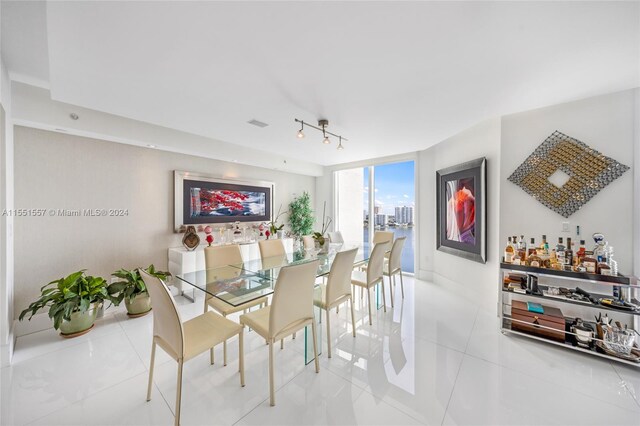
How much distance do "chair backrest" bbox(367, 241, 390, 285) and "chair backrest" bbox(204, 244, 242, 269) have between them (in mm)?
1681

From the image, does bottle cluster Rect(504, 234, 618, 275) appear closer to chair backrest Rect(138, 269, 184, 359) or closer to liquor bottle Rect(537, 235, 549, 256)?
liquor bottle Rect(537, 235, 549, 256)

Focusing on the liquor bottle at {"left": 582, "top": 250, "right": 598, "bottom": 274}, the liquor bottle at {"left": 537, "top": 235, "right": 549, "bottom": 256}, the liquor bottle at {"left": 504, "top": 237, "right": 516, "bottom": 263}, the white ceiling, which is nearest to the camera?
the white ceiling

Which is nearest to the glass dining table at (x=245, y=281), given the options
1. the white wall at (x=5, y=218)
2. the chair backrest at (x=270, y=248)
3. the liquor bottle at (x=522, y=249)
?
the chair backrest at (x=270, y=248)

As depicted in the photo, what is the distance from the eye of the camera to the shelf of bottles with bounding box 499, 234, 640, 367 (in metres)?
2.17

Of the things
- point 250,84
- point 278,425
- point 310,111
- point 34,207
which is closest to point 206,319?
point 278,425

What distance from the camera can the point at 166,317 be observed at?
1.60 metres

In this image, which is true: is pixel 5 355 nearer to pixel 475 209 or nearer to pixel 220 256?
pixel 220 256

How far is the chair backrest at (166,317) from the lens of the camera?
1.50 metres

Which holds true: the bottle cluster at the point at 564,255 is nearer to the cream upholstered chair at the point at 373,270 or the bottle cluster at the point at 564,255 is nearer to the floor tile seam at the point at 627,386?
the floor tile seam at the point at 627,386

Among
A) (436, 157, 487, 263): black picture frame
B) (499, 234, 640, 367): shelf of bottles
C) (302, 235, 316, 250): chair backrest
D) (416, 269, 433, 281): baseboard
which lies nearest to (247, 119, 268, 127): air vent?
(302, 235, 316, 250): chair backrest

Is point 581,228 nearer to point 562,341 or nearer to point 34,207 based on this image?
point 562,341

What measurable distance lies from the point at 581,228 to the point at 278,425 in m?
3.51

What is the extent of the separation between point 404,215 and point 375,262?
2.67 meters

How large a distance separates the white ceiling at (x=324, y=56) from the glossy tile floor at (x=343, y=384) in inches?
98.9
